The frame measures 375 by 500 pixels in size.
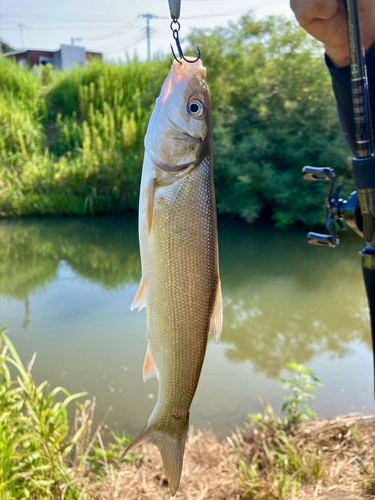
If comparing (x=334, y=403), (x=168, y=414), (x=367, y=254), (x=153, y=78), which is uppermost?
(x=153, y=78)

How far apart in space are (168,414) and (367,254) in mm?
1005

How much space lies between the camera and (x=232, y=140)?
8.38m

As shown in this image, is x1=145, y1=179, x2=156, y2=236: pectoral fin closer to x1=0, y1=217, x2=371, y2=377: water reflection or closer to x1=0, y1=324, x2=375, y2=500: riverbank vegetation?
x1=0, y1=324, x2=375, y2=500: riverbank vegetation

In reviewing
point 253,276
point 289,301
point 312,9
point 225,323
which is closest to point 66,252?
point 253,276

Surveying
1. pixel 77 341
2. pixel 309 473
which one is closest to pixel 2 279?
pixel 77 341

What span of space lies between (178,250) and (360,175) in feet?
2.96

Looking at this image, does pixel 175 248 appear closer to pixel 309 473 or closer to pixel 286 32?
pixel 309 473

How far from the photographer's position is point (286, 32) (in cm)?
825

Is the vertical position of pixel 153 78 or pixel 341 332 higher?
pixel 153 78

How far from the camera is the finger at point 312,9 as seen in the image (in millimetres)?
Result: 1312

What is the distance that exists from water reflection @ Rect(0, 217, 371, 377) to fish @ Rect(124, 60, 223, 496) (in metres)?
3.12

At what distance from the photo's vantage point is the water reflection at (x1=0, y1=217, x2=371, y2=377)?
177 inches

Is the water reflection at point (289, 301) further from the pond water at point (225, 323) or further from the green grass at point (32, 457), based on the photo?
the green grass at point (32, 457)

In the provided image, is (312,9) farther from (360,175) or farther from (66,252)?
(66,252)
